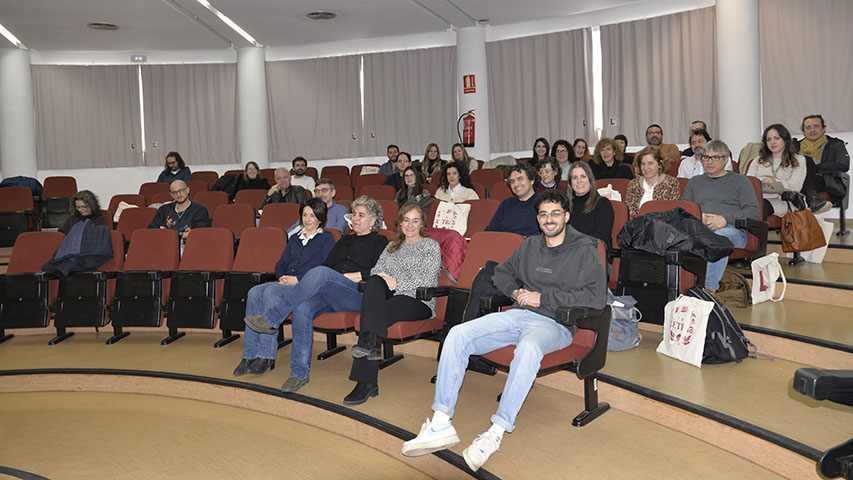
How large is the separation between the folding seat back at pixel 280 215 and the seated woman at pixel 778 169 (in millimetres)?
3750

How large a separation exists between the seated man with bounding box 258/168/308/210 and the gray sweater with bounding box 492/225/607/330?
357cm

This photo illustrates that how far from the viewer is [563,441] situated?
8.98ft

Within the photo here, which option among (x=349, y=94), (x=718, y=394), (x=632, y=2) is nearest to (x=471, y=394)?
(x=718, y=394)

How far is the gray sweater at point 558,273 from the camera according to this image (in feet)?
9.46

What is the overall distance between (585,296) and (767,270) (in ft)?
5.95

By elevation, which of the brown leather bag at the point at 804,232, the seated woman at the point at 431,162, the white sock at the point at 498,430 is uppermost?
the seated woman at the point at 431,162

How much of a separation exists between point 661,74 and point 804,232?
15.3ft

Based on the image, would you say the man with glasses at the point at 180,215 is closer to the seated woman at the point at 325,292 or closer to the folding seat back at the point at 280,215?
the folding seat back at the point at 280,215

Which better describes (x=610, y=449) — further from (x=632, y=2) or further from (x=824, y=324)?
(x=632, y=2)

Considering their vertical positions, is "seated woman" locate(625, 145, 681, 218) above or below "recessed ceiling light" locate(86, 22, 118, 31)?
below

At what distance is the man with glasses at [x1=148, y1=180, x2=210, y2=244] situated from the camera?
545cm

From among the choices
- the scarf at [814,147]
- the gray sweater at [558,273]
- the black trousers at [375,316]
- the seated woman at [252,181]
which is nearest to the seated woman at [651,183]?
the scarf at [814,147]

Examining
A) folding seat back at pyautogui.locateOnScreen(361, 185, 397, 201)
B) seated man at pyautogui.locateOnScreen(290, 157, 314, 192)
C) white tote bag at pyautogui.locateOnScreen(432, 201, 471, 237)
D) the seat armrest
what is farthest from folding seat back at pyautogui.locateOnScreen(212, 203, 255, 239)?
the seat armrest

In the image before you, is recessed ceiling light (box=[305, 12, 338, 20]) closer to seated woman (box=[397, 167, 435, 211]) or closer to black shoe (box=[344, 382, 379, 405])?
seated woman (box=[397, 167, 435, 211])
